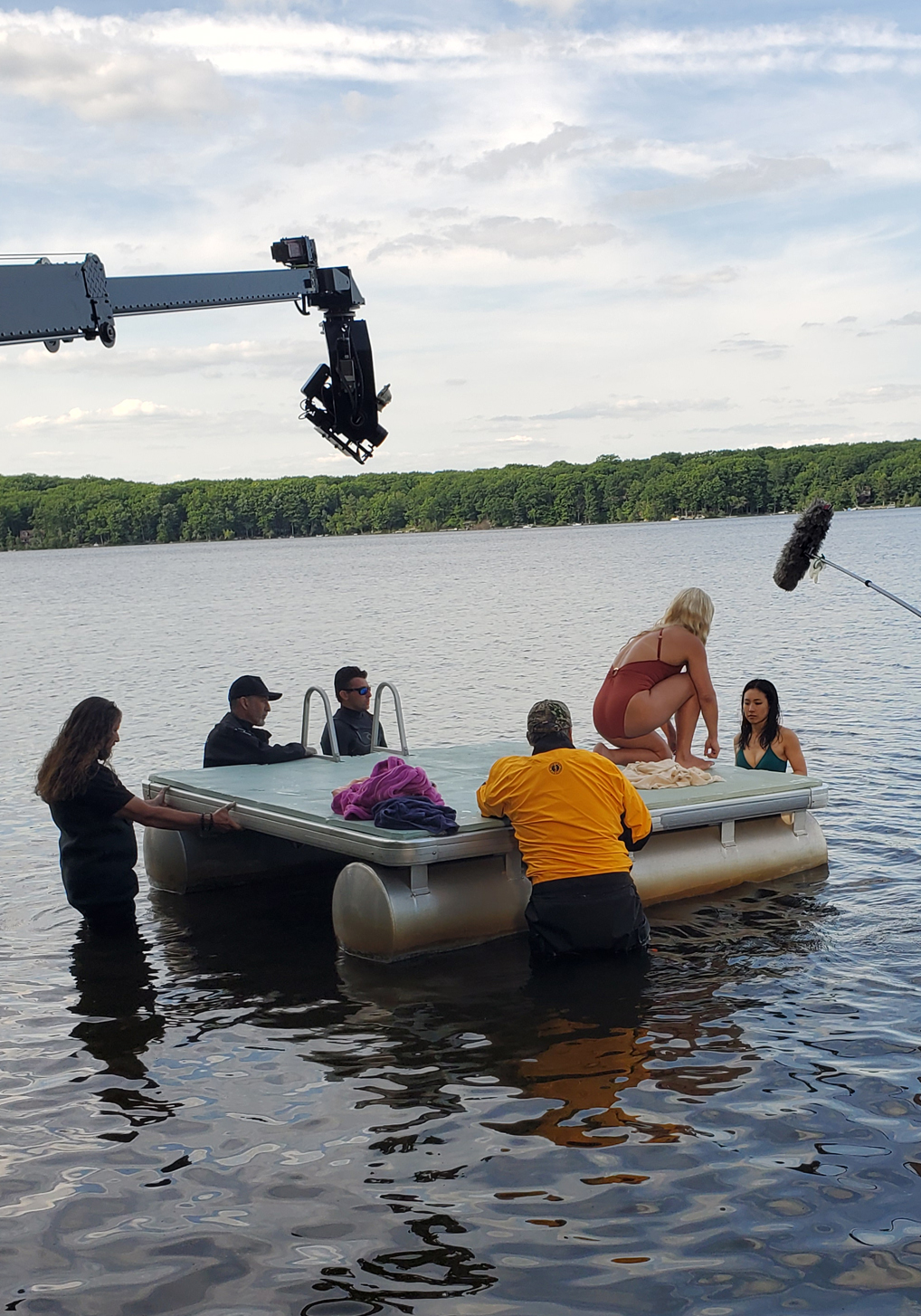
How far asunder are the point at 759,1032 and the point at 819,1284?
2.25 meters

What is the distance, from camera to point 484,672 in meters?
25.3

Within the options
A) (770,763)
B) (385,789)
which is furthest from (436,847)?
(770,763)

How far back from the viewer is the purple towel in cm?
753

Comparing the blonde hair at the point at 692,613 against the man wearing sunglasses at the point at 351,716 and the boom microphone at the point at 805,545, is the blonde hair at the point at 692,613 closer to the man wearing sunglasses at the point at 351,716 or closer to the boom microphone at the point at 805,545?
the boom microphone at the point at 805,545

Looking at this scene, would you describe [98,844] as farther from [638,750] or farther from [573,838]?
[638,750]

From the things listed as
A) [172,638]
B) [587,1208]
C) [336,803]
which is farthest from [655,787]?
[172,638]

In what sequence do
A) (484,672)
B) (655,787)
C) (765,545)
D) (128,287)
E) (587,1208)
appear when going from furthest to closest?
(765,545), (484,672), (655,787), (128,287), (587,1208)

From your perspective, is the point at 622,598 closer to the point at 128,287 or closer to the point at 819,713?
the point at 819,713

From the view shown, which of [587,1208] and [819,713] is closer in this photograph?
[587,1208]

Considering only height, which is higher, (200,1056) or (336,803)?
(336,803)

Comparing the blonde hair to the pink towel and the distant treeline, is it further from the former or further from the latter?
the distant treeline

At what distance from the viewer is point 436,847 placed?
745 cm

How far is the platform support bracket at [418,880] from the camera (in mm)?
7664

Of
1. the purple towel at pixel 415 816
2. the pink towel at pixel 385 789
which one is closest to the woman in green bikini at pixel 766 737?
the pink towel at pixel 385 789
